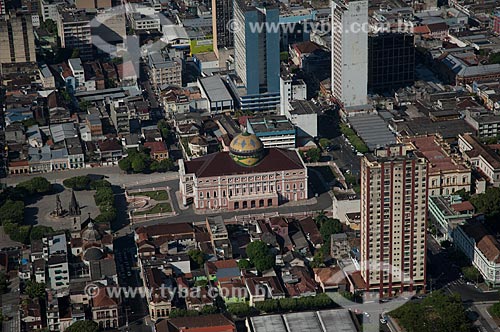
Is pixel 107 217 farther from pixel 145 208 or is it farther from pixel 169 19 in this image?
pixel 169 19

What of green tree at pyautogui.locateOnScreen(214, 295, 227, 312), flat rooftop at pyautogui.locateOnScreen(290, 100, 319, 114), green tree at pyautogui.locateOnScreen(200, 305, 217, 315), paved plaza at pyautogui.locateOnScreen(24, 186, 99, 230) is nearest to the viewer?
green tree at pyautogui.locateOnScreen(200, 305, 217, 315)

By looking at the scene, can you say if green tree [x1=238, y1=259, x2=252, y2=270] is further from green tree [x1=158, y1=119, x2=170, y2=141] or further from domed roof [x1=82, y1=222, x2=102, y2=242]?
green tree [x1=158, y1=119, x2=170, y2=141]

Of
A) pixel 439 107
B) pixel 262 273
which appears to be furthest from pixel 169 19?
pixel 262 273

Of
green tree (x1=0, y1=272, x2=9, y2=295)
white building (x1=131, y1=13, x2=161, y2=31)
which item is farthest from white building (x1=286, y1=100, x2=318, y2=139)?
white building (x1=131, y1=13, x2=161, y2=31)

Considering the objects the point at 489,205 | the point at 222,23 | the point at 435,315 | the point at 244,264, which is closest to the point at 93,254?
the point at 244,264

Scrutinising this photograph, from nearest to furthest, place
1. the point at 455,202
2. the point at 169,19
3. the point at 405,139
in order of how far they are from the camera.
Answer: the point at 455,202, the point at 405,139, the point at 169,19

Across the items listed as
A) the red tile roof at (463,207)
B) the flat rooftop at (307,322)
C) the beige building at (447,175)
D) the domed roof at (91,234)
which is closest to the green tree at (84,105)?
the domed roof at (91,234)
